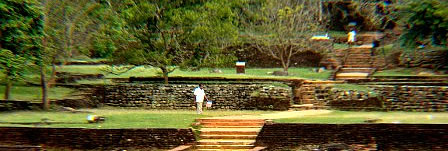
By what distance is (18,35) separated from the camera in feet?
92.2

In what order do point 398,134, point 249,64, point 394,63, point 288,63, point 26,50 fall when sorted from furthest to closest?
point 249,64 → point 288,63 → point 394,63 → point 26,50 → point 398,134

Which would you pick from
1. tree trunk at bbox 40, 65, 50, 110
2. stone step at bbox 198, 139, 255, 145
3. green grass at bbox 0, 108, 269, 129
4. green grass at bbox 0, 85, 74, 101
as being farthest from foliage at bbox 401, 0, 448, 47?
tree trunk at bbox 40, 65, 50, 110

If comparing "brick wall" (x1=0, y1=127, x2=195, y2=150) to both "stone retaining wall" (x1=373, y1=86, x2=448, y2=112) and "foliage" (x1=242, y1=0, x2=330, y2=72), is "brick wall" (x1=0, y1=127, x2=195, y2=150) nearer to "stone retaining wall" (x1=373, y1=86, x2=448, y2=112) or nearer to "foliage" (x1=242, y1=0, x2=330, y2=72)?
"stone retaining wall" (x1=373, y1=86, x2=448, y2=112)

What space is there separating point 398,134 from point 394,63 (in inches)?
736

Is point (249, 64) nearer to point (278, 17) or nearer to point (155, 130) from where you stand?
point (278, 17)

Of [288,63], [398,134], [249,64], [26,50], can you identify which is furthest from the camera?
[249,64]

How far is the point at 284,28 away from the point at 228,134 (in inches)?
734

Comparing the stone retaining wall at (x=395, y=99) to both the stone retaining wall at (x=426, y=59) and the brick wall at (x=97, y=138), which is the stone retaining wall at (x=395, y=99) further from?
the brick wall at (x=97, y=138)

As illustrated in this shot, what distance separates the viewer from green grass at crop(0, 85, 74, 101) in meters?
32.5

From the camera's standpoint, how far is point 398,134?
898 inches

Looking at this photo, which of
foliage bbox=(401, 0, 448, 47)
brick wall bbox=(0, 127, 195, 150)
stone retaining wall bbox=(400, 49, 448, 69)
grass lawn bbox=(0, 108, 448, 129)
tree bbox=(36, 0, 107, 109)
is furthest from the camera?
stone retaining wall bbox=(400, 49, 448, 69)

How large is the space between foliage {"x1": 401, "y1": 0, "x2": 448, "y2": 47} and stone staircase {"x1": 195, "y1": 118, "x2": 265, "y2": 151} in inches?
471

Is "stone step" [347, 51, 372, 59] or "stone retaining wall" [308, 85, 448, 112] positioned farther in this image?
"stone step" [347, 51, 372, 59]

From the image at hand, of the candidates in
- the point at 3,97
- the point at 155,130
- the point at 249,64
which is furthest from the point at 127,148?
the point at 249,64
